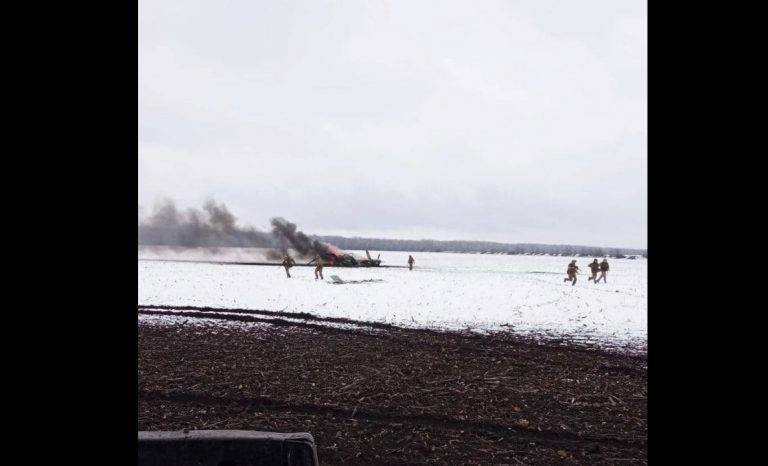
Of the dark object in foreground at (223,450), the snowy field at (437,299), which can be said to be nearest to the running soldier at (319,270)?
the snowy field at (437,299)

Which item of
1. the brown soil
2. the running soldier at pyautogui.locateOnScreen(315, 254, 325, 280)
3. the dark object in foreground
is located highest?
the running soldier at pyautogui.locateOnScreen(315, 254, 325, 280)

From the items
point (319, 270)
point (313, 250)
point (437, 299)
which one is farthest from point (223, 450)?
point (313, 250)

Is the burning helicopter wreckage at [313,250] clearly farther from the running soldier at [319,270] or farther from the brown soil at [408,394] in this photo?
the brown soil at [408,394]

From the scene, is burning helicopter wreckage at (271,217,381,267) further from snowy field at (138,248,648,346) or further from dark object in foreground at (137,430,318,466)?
dark object in foreground at (137,430,318,466)

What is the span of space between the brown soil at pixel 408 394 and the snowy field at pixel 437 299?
2.45 m

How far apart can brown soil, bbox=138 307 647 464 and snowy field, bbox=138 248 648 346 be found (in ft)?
8.04

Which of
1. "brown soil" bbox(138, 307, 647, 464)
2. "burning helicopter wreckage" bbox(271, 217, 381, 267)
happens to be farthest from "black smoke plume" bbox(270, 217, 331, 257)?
"brown soil" bbox(138, 307, 647, 464)

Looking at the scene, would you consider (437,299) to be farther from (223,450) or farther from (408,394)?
(223,450)

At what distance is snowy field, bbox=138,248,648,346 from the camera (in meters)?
12.3
